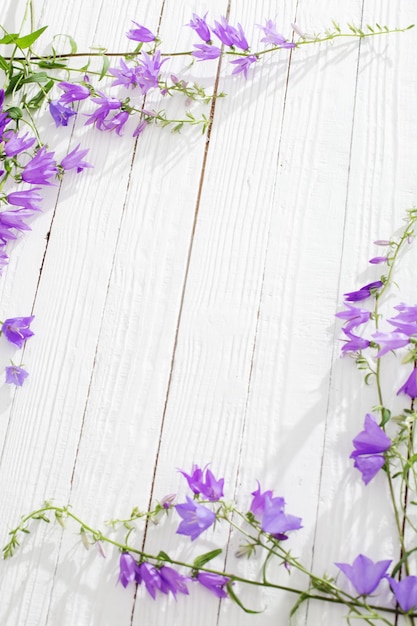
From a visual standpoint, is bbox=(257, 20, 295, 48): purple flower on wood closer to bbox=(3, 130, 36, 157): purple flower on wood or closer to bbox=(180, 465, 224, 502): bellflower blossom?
bbox=(3, 130, 36, 157): purple flower on wood

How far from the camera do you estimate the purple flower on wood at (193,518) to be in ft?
4.26

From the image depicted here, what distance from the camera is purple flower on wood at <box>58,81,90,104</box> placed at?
160cm

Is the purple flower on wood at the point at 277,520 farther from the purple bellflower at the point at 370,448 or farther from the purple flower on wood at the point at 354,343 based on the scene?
the purple flower on wood at the point at 354,343

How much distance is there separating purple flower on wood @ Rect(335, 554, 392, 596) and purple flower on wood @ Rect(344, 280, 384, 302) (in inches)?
16.3

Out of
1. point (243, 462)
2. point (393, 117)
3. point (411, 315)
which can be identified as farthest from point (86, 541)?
point (393, 117)

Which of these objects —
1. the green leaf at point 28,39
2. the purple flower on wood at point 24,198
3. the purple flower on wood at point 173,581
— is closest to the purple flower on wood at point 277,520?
the purple flower on wood at point 173,581

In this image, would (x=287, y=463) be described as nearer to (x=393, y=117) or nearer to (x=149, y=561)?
(x=149, y=561)

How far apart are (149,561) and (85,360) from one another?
0.36 metres

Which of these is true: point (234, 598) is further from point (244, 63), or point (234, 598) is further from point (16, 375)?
point (244, 63)

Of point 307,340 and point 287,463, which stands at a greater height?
point 307,340

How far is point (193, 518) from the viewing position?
1317 mm

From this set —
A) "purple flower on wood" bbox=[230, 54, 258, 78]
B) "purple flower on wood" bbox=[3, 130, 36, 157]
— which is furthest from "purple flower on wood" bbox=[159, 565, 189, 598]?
"purple flower on wood" bbox=[230, 54, 258, 78]

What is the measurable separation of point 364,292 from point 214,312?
259 millimetres

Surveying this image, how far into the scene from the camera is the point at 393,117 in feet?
5.01
